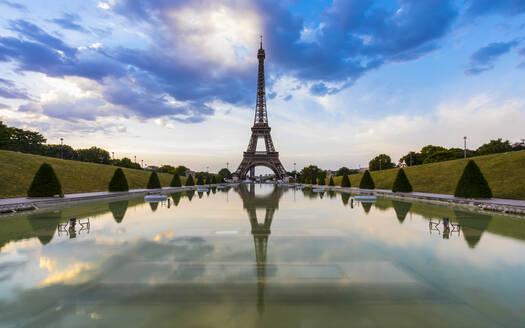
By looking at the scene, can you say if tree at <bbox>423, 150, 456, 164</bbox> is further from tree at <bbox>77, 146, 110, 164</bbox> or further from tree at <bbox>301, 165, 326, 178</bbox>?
tree at <bbox>77, 146, 110, 164</bbox>

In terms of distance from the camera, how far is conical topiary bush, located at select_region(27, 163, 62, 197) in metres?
16.6

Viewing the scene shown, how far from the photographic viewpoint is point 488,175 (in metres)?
23.6

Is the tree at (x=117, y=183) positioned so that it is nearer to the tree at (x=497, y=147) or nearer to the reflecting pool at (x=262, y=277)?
the reflecting pool at (x=262, y=277)

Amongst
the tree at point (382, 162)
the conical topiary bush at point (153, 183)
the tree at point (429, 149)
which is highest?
the tree at point (429, 149)

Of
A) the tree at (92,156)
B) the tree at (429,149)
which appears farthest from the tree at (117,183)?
the tree at (429,149)

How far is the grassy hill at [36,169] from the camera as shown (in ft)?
69.0

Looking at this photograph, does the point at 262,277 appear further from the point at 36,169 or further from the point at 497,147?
the point at 497,147

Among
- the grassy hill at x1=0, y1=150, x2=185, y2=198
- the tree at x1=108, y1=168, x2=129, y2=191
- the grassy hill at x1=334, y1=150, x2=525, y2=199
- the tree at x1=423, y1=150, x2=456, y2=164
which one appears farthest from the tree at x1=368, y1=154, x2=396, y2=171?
the tree at x1=108, y1=168, x2=129, y2=191

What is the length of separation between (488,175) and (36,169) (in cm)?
4462

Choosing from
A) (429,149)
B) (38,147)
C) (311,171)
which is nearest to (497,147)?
(429,149)

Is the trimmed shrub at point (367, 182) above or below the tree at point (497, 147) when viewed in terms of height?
below

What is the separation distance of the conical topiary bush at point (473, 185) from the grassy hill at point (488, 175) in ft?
18.9

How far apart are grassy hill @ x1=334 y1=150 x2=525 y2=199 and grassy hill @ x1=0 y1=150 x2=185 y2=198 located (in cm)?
3786

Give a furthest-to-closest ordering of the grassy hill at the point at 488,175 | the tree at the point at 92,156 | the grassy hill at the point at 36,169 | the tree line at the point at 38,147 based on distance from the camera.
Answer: the tree at the point at 92,156
the tree line at the point at 38,147
the grassy hill at the point at 36,169
the grassy hill at the point at 488,175
